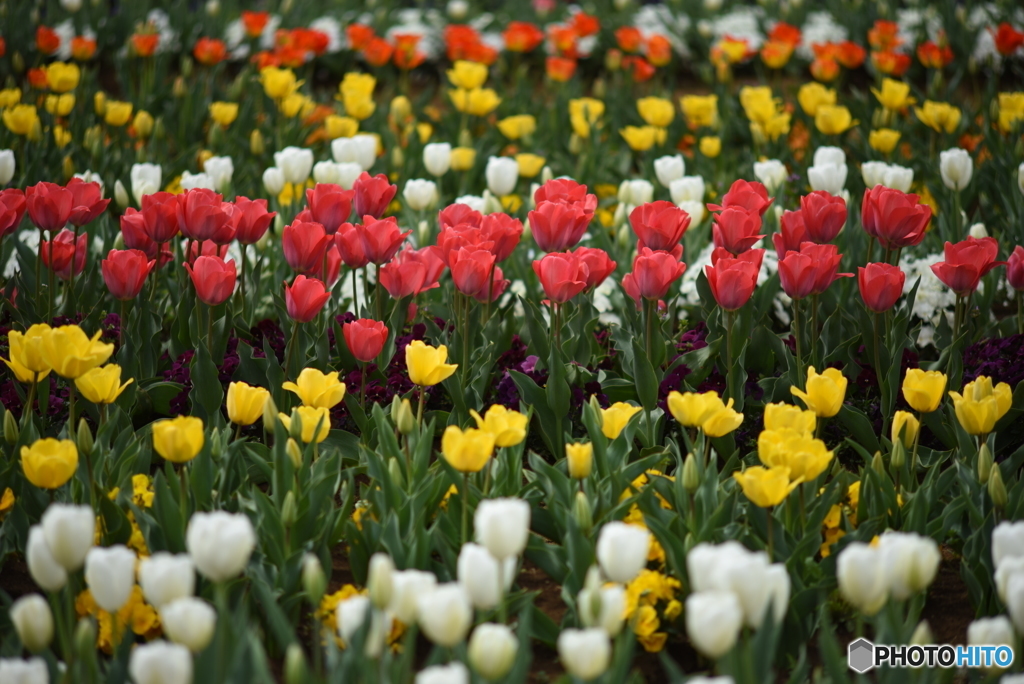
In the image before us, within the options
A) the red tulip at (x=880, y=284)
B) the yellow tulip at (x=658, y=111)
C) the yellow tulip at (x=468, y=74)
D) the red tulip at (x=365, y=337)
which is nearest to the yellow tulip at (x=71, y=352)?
the red tulip at (x=365, y=337)

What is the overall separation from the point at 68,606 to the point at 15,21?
604cm

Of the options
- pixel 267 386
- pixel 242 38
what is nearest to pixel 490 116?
pixel 242 38

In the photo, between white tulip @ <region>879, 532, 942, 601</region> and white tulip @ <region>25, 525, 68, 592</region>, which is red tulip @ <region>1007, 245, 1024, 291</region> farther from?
white tulip @ <region>25, 525, 68, 592</region>

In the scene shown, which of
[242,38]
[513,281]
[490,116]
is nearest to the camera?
[513,281]

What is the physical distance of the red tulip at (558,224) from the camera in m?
2.77

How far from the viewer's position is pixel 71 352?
2.12 meters

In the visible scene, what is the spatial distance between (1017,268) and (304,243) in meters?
1.96

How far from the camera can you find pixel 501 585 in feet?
5.22

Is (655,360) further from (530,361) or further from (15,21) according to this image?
(15,21)

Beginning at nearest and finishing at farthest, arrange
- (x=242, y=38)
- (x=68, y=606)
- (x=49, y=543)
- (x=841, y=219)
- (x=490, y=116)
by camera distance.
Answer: (x=49, y=543), (x=68, y=606), (x=841, y=219), (x=490, y=116), (x=242, y=38)

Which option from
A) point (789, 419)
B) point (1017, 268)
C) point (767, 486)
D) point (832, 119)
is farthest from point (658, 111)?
point (767, 486)

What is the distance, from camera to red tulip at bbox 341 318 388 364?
244cm

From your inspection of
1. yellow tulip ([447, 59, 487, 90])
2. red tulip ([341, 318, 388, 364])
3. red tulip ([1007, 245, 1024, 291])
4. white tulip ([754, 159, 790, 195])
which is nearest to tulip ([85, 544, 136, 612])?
red tulip ([341, 318, 388, 364])

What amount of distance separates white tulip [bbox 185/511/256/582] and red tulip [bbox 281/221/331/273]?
1287mm
